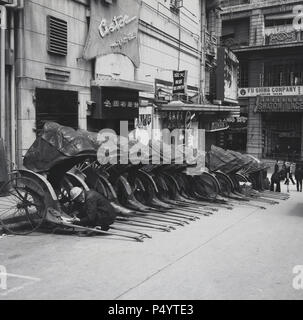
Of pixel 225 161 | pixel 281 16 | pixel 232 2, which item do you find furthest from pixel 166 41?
pixel 232 2

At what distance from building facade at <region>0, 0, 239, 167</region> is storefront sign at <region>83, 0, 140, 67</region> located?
0.04 metres

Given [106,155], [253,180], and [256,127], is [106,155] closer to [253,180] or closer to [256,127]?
[253,180]

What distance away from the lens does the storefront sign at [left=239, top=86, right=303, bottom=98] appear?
36675mm

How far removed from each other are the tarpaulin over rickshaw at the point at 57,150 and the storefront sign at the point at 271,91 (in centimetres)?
2979

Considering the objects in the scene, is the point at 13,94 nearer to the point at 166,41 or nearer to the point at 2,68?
the point at 2,68

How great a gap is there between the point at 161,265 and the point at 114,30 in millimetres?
13783

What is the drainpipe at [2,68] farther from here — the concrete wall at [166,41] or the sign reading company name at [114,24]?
the concrete wall at [166,41]

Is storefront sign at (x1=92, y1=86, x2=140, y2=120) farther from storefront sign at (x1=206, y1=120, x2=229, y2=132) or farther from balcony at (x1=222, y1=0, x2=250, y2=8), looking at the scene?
balcony at (x1=222, y1=0, x2=250, y2=8)

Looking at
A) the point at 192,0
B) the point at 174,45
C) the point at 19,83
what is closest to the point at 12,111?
the point at 19,83

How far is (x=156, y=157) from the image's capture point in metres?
12.3

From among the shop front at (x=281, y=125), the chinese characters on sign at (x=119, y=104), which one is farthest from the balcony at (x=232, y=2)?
the chinese characters on sign at (x=119, y=104)

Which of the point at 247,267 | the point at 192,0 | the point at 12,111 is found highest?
the point at 192,0

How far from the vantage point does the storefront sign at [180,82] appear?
23.4m

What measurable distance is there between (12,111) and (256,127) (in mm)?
27642
